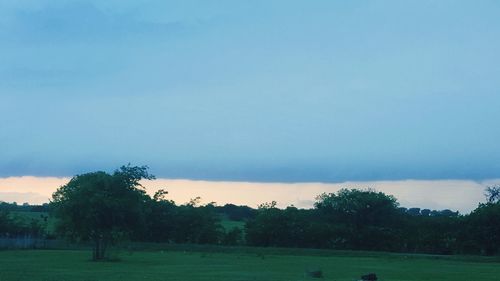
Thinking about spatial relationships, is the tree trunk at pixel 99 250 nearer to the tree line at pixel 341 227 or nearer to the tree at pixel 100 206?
the tree at pixel 100 206

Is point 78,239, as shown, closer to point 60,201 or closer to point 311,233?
point 60,201

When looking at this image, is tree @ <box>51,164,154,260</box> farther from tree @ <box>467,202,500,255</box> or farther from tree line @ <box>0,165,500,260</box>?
tree @ <box>467,202,500,255</box>

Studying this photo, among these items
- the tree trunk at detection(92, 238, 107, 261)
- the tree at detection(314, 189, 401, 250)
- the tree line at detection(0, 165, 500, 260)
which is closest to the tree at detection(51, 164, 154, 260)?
the tree trunk at detection(92, 238, 107, 261)

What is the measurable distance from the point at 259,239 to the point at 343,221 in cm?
1611

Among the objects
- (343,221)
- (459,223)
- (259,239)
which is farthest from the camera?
(343,221)

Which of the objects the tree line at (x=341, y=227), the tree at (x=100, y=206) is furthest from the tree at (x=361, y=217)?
the tree at (x=100, y=206)

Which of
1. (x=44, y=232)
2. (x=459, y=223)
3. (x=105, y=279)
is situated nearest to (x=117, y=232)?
(x=105, y=279)

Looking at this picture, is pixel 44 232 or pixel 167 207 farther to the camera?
pixel 167 207

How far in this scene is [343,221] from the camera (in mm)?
127000

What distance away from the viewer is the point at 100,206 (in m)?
72.1

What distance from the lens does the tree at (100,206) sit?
7194 centimetres

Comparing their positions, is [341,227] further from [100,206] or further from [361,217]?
[100,206]

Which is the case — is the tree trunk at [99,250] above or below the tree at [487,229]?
below

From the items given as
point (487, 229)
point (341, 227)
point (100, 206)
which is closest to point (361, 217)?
point (341, 227)
